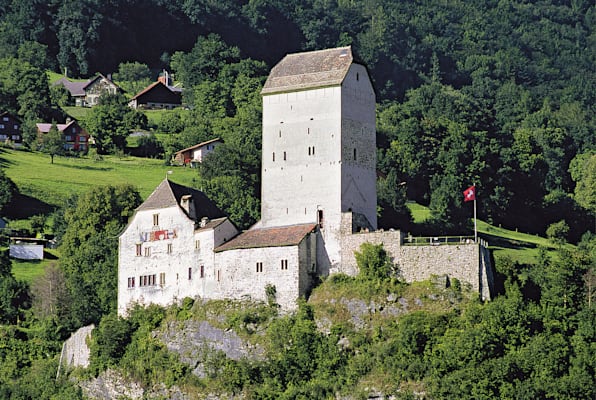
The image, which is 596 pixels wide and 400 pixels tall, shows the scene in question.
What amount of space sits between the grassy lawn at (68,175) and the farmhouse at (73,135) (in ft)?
13.0

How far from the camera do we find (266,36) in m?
188

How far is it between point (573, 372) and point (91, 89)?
97435mm

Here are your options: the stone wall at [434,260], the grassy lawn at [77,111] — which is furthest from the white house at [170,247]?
the grassy lawn at [77,111]

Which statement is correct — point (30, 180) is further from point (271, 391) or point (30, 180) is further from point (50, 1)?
point (50, 1)

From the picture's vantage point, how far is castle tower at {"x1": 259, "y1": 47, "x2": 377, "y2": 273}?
7669 centimetres

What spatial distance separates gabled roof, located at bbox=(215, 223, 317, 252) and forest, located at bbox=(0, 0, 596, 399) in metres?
4.31

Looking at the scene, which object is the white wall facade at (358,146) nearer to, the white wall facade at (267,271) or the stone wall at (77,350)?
the white wall facade at (267,271)

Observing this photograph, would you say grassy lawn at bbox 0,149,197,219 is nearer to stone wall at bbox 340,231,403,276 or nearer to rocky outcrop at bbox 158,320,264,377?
rocky outcrop at bbox 158,320,264,377

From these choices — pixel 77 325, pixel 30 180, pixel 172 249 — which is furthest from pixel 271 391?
pixel 30 180

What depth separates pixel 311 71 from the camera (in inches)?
3103

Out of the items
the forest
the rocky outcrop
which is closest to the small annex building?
the forest

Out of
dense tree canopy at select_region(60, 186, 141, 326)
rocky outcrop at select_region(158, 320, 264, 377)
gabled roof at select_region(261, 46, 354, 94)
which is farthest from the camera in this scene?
dense tree canopy at select_region(60, 186, 141, 326)

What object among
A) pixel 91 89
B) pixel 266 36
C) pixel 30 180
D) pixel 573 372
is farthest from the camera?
pixel 266 36

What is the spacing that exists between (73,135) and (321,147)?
5501 cm
